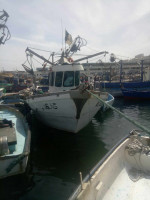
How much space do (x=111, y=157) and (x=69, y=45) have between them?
506 inches

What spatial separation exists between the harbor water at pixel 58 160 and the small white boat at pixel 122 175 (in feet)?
6.21

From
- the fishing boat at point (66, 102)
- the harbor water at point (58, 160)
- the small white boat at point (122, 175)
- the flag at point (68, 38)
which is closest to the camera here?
the small white boat at point (122, 175)

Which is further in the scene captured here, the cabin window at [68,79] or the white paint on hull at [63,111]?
the cabin window at [68,79]

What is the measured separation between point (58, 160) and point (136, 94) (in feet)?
79.8

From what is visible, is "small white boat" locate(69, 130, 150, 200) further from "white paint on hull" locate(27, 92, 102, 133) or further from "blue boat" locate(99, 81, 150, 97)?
"blue boat" locate(99, 81, 150, 97)

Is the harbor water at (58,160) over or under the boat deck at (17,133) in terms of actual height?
under

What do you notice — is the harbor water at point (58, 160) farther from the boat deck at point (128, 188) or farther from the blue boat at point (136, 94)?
the blue boat at point (136, 94)

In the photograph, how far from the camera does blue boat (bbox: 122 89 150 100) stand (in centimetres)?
2912

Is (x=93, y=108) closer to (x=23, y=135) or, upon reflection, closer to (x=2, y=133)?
(x=23, y=135)

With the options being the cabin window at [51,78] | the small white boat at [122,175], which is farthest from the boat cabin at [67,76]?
the small white boat at [122,175]

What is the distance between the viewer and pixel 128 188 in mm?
5355

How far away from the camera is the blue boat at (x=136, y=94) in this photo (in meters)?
29.1

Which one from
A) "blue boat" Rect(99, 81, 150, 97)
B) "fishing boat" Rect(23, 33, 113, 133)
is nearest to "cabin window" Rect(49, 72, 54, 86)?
"fishing boat" Rect(23, 33, 113, 133)

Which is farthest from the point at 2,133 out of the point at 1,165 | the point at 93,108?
the point at 93,108
